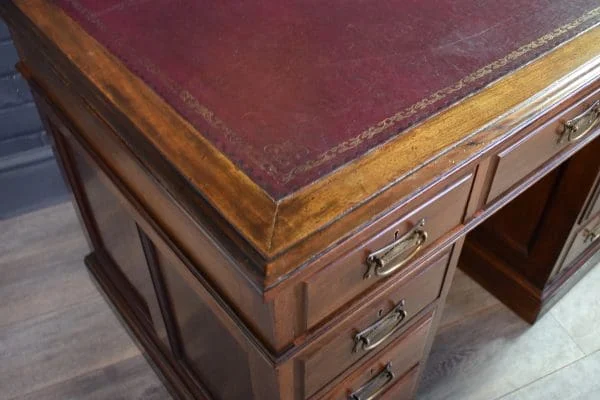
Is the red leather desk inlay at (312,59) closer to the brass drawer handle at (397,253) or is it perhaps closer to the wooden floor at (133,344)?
the brass drawer handle at (397,253)

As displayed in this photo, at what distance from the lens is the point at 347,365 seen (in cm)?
91

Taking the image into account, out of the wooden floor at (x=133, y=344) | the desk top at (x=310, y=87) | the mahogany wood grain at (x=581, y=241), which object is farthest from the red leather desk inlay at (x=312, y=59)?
the wooden floor at (x=133, y=344)

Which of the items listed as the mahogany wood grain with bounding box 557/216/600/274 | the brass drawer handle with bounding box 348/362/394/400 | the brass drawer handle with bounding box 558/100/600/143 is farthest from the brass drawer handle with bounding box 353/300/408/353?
the mahogany wood grain with bounding box 557/216/600/274

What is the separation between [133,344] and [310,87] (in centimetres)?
102

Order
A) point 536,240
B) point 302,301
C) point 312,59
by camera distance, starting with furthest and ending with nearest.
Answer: point 536,240 < point 312,59 < point 302,301

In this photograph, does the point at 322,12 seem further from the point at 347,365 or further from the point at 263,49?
the point at 347,365

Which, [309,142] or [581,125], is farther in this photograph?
[581,125]

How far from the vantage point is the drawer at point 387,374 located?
957 millimetres

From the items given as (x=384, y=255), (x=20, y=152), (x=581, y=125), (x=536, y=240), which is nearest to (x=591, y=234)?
(x=536, y=240)

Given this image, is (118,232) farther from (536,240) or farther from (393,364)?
(536,240)

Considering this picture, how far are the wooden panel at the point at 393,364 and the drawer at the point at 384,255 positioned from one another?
212mm

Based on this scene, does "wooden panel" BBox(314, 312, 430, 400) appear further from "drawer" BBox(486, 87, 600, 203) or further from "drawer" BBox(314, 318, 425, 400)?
"drawer" BBox(486, 87, 600, 203)

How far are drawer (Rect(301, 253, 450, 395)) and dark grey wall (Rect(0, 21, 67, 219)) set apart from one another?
1214mm

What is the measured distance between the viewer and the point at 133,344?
1.54 meters
